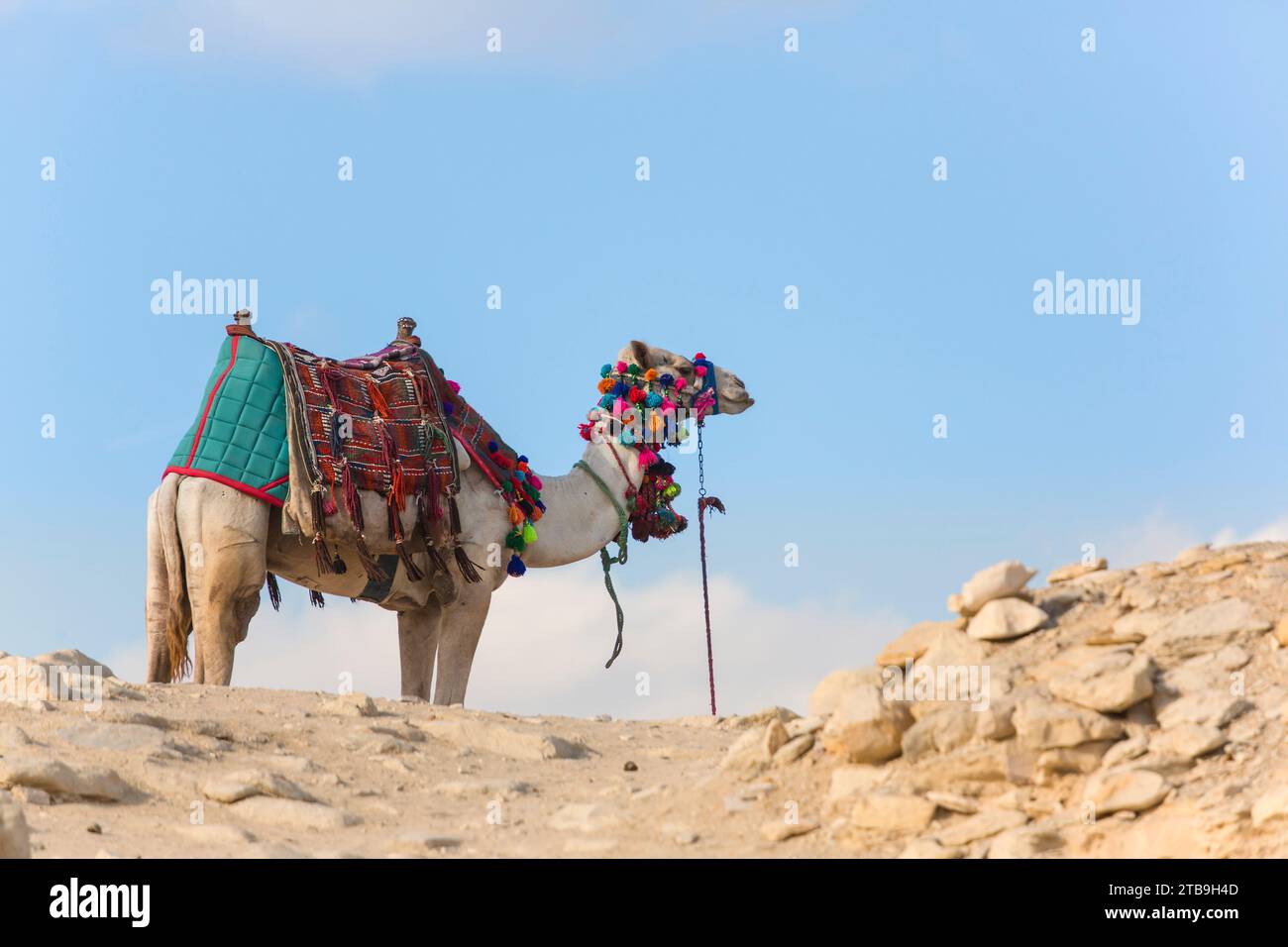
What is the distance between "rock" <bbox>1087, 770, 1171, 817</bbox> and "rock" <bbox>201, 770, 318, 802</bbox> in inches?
166

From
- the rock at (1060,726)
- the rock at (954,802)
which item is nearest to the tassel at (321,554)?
the rock at (954,802)

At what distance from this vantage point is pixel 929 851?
859 centimetres

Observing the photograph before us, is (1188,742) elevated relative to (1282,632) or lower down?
lower down

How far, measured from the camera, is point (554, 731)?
44.2 ft

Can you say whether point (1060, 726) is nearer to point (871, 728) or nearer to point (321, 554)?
point (871, 728)

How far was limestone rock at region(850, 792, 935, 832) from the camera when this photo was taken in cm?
892

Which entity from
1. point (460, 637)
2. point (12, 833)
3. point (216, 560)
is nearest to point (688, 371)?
point (460, 637)

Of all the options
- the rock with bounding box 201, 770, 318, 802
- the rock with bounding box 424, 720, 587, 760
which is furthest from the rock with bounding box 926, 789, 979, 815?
the rock with bounding box 424, 720, 587, 760

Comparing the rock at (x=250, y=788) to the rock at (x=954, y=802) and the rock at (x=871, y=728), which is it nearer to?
the rock at (x=871, y=728)

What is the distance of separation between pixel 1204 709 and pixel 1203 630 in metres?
0.66

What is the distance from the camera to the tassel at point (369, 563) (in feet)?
49.7
